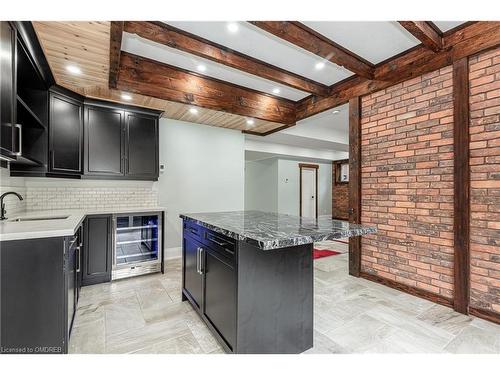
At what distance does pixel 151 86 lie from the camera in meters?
3.10

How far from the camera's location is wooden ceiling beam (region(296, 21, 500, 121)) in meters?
2.26

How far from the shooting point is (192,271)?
239cm

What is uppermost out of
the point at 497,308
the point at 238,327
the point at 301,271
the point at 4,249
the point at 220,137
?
the point at 220,137

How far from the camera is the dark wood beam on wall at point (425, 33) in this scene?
6.97ft

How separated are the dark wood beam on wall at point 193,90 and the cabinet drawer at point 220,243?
220cm

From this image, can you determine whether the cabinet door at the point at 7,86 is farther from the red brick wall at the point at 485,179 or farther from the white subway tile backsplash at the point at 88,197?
the red brick wall at the point at 485,179

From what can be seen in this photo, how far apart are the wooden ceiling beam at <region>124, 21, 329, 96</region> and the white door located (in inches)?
225

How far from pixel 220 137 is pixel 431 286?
413cm

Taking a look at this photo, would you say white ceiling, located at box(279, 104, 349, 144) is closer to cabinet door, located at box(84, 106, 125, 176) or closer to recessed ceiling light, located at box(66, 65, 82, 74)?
cabinet door, located at box(84, 106, 125, 176)

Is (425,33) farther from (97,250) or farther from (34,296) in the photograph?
(97,250)

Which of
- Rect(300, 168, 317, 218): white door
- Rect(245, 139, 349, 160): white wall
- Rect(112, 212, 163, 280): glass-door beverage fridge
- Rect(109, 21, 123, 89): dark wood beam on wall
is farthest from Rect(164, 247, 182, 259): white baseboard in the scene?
Rect(300, 168, 317, 218): white door
